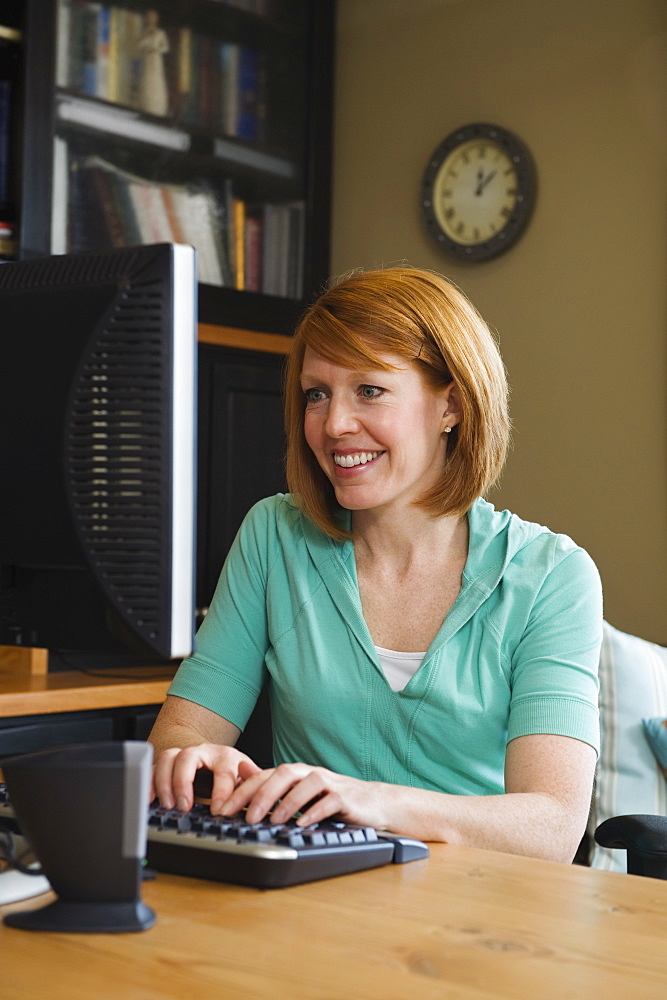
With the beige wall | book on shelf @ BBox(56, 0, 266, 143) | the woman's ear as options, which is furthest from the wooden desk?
book on shelf @ BBox(56, 0, 266, 143)

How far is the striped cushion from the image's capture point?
6.91 feet

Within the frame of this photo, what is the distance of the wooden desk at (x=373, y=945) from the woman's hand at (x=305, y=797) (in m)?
0.08

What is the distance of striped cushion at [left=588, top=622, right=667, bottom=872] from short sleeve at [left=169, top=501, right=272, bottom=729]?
2.74 ft

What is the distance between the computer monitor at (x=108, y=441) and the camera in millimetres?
854

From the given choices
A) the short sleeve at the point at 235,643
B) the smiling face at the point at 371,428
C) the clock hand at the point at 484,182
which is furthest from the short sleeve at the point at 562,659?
the clock hand at the point at 484,182

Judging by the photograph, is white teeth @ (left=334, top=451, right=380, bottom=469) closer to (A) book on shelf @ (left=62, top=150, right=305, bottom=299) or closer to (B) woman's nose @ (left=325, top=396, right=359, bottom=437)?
(B) woman's nose @ (left=325, top=396, right=359, bottom=437)

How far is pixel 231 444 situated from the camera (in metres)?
3.03

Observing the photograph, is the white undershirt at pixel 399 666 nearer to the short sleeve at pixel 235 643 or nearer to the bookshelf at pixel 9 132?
the short sleeve at pixel 235 643

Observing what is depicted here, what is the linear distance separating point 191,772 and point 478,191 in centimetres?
222

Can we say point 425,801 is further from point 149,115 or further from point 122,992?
point 149,115

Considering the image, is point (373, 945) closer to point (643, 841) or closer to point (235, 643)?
point (643, 841)

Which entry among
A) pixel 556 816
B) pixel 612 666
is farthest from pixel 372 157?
pixel 556 816

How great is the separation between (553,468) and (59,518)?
2.11 metres

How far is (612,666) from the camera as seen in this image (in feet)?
7.14
